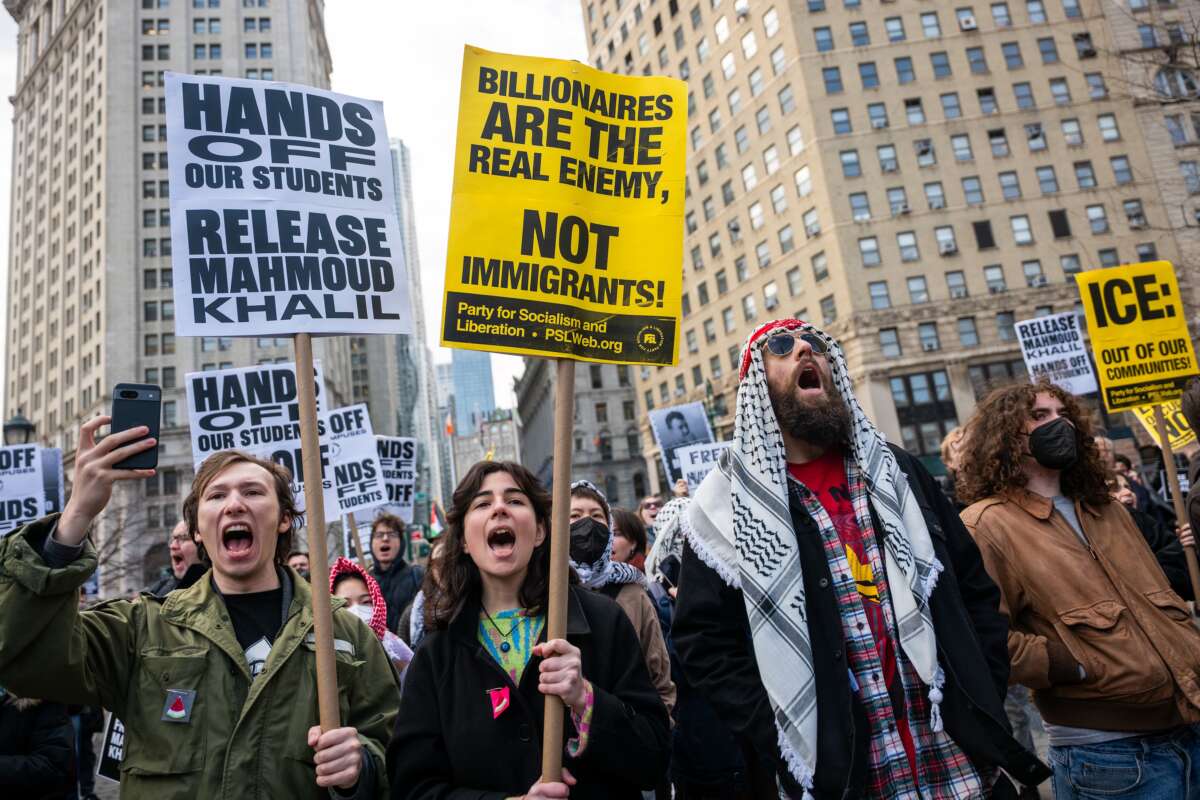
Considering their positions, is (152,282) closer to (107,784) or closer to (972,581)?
(107,784)

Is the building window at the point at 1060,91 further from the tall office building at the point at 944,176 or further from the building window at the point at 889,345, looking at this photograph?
the building window at the point at 889,345

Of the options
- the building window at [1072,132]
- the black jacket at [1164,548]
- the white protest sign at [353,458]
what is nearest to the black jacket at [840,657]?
the black jacket at [1164,548]

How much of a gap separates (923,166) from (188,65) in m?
62.3

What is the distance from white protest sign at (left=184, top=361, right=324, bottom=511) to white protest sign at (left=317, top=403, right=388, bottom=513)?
1.43 metres

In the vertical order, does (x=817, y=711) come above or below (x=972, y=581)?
below

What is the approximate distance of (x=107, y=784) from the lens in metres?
10.2

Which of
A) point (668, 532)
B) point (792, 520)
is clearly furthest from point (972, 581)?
point (668, 532)

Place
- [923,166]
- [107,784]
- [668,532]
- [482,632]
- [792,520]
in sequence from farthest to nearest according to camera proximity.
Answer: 1. [923,166]
2. [107,784]
3. [668,532]
4. [482,632]
5. [792,520]

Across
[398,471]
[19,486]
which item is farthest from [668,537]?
[19,486]

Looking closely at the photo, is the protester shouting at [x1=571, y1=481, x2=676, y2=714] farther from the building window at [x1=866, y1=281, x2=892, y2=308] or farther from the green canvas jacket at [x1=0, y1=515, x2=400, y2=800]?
the building window at [x1=866, y1=281, x2=892, y2=308]

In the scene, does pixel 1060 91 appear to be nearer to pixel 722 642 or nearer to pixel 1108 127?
pixel 1108 127

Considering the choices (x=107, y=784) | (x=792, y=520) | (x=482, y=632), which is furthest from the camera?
(x=107, y=784)

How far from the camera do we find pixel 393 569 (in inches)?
334

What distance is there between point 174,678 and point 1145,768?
12.1 ft
